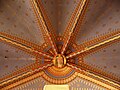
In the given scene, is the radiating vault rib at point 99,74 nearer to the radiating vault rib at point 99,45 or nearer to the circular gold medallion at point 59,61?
the circular gold medallion at point 59,61

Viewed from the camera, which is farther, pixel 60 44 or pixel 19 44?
pixel 60 44

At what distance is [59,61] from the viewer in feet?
18.1

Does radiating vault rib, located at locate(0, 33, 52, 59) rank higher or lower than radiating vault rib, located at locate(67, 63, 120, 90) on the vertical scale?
higher

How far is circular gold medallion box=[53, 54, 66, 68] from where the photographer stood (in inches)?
218

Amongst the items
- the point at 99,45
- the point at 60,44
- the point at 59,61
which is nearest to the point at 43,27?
the point at 60,44

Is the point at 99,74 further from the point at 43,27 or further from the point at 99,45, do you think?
the point at 43,27

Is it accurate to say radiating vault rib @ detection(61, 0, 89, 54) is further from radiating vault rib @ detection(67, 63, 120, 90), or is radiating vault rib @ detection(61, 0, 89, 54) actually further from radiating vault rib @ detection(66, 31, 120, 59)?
radiating vault rib @ detection(67, 63, 120, 90)

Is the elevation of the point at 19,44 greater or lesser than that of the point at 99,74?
greater

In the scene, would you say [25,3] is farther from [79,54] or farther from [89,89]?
[89,89]

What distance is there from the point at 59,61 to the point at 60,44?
0.39 metres

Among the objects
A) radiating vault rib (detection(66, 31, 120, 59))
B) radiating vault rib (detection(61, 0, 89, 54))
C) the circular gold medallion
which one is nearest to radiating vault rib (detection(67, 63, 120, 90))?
the circular gold medallion

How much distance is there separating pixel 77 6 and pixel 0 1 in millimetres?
1539

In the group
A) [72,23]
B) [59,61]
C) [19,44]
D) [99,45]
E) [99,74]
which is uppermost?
[72,23]

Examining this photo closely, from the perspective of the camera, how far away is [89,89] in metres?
5.57
